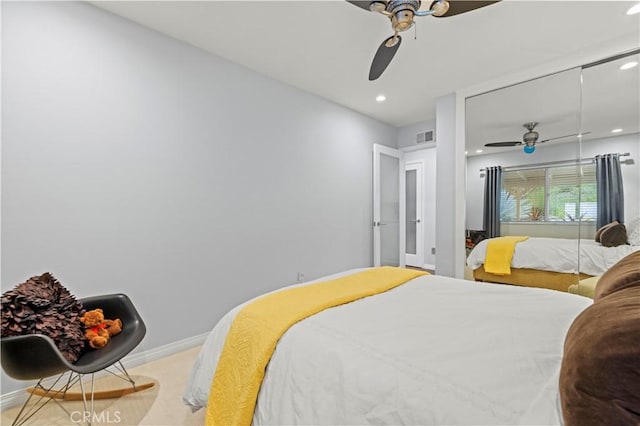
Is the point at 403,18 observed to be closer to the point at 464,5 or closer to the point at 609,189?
the point at 464,5

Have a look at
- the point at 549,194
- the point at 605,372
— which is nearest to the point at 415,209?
the point at 549,194

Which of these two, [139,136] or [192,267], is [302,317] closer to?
[192,267]

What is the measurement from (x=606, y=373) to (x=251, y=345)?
106cm

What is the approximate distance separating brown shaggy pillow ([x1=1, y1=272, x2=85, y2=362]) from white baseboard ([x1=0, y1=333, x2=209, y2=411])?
2.30 ft

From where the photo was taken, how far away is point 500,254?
3119 mm

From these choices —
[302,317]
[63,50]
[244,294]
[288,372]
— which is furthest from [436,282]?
[63,50]

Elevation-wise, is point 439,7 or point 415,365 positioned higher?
point 439,7

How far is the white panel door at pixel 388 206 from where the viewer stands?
13.6 ft

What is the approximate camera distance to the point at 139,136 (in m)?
2.24

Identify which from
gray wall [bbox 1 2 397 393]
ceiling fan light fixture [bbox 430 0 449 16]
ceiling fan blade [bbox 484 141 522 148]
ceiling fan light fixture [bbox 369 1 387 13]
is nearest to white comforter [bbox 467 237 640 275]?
ceiling fan blade [bbox 484 141 522 148]

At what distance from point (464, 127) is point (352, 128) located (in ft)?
4.43

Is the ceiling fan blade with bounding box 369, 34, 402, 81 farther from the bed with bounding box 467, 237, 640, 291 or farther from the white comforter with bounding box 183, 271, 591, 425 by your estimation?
the bed with bounding box 467, 237, 640, 291

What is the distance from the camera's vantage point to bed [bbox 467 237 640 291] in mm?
2559

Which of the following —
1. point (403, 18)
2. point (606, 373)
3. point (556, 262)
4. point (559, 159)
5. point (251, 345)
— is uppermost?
point (403, 18)
